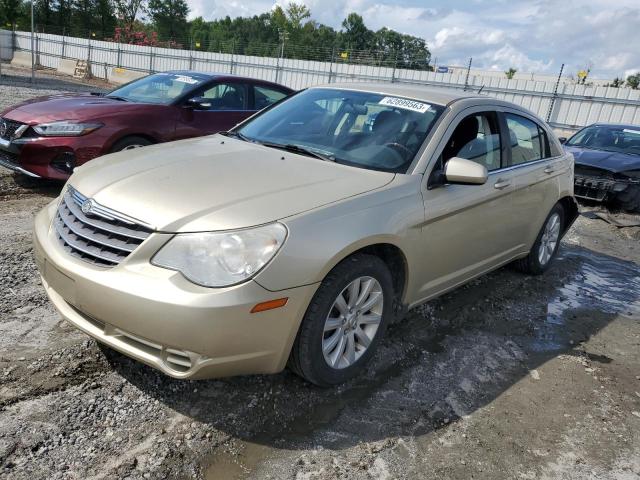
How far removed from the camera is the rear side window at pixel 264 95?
24.1 ft

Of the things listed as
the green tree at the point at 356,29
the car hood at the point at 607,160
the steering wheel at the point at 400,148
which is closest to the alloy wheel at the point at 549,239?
the steering wheel at the point at 400,148

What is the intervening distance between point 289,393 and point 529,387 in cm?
152

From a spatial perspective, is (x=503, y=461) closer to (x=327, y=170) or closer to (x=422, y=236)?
(x=422, y=236)

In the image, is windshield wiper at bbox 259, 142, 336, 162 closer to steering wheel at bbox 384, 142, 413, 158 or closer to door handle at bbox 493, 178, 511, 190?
steering wheel at bbox 384, 142, 413, 158

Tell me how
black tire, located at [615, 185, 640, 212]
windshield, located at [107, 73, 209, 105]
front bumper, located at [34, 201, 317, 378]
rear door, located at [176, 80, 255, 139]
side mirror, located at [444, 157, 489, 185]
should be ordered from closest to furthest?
front bumper, located at [34, 201, 317, 378]
side mirror, located at [444, 157, 489, 185]
rear door, located at [176, 80, 255, 139]
windshield, located at [107, 73, 209, 105]
black tire, located at [615, 185, 640, 212]

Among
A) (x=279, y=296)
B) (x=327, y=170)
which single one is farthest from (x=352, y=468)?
(x=327, y=170)

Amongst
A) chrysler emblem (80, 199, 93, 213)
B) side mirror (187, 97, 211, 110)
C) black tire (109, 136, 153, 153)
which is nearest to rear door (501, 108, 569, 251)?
chrysler emblem (80, 199, 93, 213)

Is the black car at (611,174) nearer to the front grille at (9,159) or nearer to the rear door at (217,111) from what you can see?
the rear door at (217,111)

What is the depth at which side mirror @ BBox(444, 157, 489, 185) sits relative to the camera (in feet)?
10.2

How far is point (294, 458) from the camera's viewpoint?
2432mm

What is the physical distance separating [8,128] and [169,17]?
7520 centimetres

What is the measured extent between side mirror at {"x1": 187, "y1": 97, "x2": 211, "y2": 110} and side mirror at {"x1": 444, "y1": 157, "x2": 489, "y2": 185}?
395cm

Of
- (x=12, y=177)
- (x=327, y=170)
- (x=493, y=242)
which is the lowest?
(x=12, y=177)

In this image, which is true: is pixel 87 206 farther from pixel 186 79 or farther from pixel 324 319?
pixel 186 79
